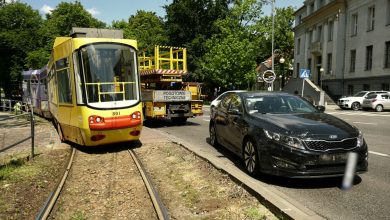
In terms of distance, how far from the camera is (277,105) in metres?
8.34

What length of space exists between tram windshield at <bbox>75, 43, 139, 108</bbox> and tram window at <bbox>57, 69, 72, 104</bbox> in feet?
2.49

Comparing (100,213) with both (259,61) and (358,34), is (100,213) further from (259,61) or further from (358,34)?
(259,61)

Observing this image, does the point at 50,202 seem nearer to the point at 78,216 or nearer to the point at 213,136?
the point at 78,216

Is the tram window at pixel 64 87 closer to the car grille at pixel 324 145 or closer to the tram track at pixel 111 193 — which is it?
the tram track at pixel 111 193

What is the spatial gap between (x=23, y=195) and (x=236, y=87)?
41.7 m

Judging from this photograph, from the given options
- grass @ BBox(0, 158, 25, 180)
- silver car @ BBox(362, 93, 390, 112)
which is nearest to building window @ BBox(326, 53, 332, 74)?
silver car @ BBox(362, 93, 390, 112)

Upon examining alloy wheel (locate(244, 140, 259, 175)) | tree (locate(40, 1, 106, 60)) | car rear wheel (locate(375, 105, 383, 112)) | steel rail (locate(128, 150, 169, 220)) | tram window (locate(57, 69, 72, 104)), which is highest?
tree (locate(40, 1, 106, 60))

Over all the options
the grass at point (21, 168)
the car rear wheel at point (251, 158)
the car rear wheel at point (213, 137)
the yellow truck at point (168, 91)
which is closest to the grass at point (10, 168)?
the grass at point (21, 168)

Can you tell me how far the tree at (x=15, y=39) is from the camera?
4809 cm

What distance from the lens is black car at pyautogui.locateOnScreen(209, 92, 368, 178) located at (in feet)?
20.8

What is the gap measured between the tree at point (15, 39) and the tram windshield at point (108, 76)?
40668 mm

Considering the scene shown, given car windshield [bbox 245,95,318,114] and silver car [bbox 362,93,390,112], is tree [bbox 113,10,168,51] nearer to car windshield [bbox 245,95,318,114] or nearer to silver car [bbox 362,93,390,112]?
silver car [bbox 362,93,390,112]

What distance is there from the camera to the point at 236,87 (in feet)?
156

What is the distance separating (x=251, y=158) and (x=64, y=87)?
610 cm
